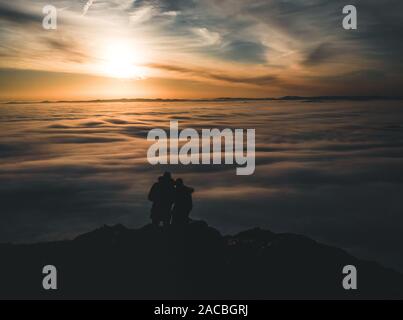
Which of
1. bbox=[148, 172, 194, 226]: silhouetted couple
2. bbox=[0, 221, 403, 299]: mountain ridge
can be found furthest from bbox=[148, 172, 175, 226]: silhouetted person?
bbox=[0, 221, 403, 299]: mountain ridge

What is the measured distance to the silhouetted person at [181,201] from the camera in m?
12.1

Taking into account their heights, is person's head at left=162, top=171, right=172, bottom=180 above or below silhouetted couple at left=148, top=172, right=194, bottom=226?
above

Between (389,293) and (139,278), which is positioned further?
(389,293)

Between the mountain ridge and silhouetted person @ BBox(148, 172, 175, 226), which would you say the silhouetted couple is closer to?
silhouetted person @ BBox(148, 172, 175, 226)

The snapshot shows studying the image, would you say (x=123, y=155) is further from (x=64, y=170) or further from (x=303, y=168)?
(x=303, y=168)

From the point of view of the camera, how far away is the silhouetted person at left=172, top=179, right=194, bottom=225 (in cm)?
1215

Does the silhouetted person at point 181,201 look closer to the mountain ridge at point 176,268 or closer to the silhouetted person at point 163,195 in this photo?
the silhouetted person at point 163,195

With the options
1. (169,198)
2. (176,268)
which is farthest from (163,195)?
(176,268)

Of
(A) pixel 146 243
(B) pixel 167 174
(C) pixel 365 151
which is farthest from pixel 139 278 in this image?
(C) pixel 365 151

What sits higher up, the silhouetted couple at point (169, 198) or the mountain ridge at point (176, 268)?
the silhouetted couple at point (169, 198)

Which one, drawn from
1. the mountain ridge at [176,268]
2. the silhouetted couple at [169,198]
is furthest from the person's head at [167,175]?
the mountain ridge at [176,268]

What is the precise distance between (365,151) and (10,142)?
72.9 metres

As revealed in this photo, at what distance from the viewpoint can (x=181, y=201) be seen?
12.2 meters

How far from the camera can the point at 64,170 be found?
54.9m
